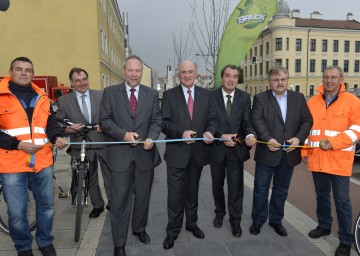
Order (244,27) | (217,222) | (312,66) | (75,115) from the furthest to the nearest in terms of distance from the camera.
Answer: (312,66), (244,27), (75,115), (217,222)

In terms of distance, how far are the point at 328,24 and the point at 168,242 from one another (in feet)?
240

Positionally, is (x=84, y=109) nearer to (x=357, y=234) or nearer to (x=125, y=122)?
(x=125, y=122)

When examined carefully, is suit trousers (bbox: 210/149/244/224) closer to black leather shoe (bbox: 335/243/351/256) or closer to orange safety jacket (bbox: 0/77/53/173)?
black leather shoe (bbox: 335/243/351/256)

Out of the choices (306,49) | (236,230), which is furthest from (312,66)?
(236,230)

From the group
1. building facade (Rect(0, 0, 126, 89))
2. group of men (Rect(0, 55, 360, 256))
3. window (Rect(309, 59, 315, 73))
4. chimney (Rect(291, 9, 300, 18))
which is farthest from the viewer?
Answer: chimney (Rect(291, 9, 300, 18))

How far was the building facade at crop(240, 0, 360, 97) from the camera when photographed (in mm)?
60000

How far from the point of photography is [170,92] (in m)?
3.72

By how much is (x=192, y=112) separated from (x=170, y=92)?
354mm

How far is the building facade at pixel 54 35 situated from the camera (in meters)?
18.9

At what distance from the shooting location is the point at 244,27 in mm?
7836

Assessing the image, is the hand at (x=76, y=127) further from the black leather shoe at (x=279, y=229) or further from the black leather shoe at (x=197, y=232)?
the black leather shoe at (x=279, y=229)

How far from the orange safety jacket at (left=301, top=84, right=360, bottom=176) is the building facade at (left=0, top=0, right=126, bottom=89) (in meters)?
17.7

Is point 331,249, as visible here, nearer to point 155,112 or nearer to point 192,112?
point 192,112

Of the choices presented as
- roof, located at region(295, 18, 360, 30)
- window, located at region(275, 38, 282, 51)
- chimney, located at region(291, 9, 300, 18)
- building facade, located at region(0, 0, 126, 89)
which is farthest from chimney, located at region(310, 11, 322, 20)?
building facade, located at region(0, 0, 126, 89)
